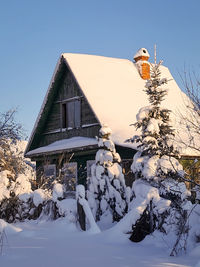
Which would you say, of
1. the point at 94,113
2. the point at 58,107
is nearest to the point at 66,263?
the point at 94,113

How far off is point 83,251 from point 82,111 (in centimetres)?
1309

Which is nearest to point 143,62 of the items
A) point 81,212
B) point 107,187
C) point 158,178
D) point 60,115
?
point 60,115

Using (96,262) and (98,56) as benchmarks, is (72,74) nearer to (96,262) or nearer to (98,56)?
(98,56)

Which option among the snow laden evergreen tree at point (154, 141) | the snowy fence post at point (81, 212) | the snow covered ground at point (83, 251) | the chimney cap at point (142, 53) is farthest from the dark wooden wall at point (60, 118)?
the snow covered ground at point (83, 251)

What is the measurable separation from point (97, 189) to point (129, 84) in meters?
9.98

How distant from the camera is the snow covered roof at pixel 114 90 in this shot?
1847 cm

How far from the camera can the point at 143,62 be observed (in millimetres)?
24422

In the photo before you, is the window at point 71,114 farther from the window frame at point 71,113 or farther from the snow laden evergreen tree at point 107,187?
the snow laden evergreen tree at point 107,187

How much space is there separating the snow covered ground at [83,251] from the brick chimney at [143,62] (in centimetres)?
1529

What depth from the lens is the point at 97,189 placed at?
45.2ft

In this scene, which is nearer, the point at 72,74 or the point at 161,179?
the point at 161,179

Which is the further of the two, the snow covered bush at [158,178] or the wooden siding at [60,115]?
the wooden siding at [60,115]

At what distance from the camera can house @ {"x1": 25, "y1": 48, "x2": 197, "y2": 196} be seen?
1883 centimetres

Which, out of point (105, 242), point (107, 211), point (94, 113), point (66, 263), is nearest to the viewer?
point (66, 263)
